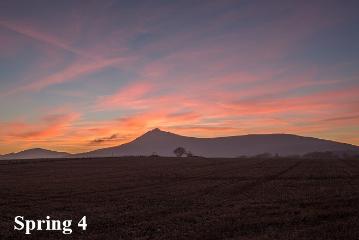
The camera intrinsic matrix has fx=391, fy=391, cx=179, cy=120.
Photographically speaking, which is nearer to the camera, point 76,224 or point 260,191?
point 76,224

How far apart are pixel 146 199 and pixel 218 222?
12383 mm

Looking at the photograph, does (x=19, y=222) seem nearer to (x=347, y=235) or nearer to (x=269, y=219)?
(x=269, y=219)

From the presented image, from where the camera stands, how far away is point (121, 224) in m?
22.9

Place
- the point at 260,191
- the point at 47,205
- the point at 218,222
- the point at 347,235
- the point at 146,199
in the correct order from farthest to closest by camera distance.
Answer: the point at 260,191 < the point at 146,199 < the point at 47,205 < the point at 218,222 < the point at 347,235

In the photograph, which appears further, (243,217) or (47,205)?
(47,205)

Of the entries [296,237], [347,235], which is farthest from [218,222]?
[347,235]

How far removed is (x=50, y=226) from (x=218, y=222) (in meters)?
9.92

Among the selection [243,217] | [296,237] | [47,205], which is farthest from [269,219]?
[47,205]

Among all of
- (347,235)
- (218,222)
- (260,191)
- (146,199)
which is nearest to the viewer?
(347,235)

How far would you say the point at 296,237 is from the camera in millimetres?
18406

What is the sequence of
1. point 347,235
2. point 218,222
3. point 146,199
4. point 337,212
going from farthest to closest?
point 146,199 < point 337,212 < point 218,222 < point 347,235

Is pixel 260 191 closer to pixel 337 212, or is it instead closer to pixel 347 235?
pixel 337 212

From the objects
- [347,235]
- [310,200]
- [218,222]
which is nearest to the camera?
[347,235]

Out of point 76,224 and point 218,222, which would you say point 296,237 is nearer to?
point 218,222
